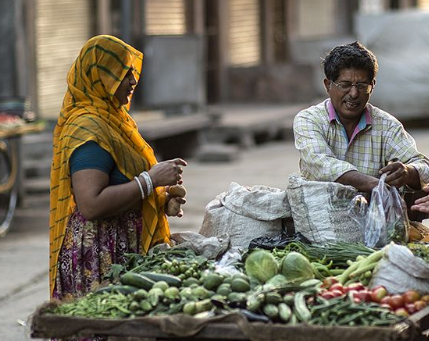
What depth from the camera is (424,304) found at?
4.30 m

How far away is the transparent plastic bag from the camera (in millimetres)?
5129

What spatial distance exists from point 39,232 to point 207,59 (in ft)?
31.8

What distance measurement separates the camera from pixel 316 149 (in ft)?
17.4

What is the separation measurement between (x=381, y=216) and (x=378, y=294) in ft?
2.90

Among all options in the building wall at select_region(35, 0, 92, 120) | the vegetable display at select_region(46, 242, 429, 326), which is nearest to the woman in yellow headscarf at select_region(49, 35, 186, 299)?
the vegetable display at select_region(46, 242, 429, 326)

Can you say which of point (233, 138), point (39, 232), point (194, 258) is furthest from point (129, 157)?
point (233, 138)

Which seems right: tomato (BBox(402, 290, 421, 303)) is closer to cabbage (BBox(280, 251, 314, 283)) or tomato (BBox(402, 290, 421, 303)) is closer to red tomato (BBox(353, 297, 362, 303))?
red tomato (BBox(353, 297, 362, 303))

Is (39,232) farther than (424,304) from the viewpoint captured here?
Yes

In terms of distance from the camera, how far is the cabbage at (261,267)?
14.9ft

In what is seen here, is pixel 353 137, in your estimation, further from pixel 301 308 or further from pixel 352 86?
pixel 301 308

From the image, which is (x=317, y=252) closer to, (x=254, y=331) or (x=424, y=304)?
(x=424, y=304)

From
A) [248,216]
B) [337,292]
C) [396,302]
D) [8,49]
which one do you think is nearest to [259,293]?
[337,292]

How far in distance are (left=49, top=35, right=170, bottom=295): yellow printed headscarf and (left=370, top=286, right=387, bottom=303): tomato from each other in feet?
4.26

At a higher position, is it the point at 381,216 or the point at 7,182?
the point at 381,216
